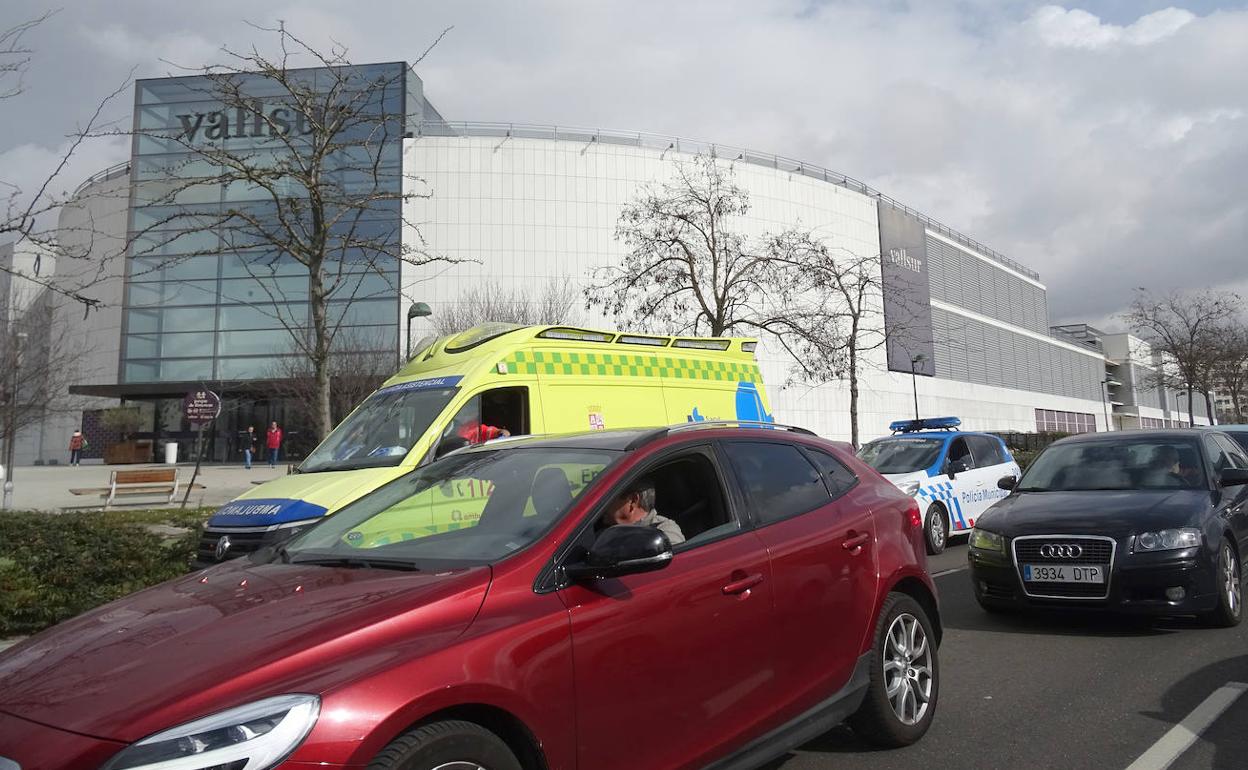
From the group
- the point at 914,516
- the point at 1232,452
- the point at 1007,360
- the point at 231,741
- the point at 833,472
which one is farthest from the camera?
the point at 1007,360

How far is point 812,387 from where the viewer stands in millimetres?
48812

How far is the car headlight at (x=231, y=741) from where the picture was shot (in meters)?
1.94

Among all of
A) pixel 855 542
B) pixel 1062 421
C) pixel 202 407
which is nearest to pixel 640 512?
pixel 855 542

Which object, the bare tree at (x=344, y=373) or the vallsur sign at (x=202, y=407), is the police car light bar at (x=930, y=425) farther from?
the bare tree at (x=344, y=373)

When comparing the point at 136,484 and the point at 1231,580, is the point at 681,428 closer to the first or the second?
the point at 1231,580

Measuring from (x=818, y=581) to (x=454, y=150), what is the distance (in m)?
43.0

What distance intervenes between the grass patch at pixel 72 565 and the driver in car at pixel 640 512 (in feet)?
19.1

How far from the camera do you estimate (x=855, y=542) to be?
397 centimetres

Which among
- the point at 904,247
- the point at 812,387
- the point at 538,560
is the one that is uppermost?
the point at 904,247

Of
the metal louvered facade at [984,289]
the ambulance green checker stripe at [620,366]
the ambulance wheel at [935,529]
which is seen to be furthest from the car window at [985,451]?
the metal louvered facade at [984,289]

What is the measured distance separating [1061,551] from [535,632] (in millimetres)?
5080

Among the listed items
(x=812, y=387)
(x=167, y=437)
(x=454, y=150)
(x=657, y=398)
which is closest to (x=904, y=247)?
(x=812, y=387)

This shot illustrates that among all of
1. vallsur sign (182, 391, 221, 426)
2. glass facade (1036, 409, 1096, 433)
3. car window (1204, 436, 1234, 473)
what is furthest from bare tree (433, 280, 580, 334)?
glass facade (1036, 409, 1096, 433)

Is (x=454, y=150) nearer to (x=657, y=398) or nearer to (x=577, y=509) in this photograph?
(x=657, y=398)
